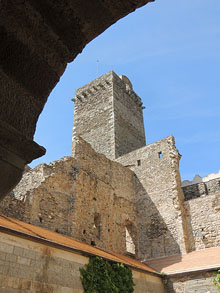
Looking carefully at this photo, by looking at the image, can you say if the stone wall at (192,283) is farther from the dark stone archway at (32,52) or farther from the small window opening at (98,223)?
the dark stone archway at (32,52)

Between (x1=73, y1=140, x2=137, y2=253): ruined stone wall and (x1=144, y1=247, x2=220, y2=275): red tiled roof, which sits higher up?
(x1=73, y1=140, x2=137, y2=253): ruined stone wall

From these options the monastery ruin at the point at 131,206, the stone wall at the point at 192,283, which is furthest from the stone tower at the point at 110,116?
the stone wall at the point at 192,283

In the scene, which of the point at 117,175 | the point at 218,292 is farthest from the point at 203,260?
the point at 117,175

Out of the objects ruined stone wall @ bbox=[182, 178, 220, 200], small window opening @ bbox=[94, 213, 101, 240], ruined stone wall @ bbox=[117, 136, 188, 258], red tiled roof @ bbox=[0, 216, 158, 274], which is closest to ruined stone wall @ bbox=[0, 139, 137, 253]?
small window opening @ bbox=[94, 213, 101, 240]

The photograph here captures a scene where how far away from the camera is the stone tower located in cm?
1923

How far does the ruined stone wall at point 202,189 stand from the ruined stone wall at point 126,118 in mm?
4788

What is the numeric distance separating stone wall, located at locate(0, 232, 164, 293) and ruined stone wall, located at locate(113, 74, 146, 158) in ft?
36.2

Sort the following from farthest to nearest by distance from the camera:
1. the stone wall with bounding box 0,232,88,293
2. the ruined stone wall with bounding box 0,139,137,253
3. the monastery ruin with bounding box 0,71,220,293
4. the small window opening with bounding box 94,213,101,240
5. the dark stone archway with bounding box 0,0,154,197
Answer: the small window opening with bounding box 94,213,101,240 < the monastery ruin with bounding box 0,71,220,293 < the ruined stone wall with bounding box 0,139,137,253 < the stone wall with bounding box 0,232,88,293 < the dark stone archway with bounding box 0,0,154,197

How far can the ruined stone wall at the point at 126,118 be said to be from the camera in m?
19.5

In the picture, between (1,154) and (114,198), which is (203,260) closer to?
(114,198)

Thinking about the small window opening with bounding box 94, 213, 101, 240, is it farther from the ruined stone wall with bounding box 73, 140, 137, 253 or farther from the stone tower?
the stone tower

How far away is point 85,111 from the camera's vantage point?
70.5ft

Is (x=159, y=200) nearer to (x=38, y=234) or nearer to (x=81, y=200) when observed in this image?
(x=81, y=200)

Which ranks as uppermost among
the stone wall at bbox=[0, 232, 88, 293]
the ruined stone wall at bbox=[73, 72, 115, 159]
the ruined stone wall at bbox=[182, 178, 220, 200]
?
the ruined stone wall at bbox=[73, 72, 115, 159]
